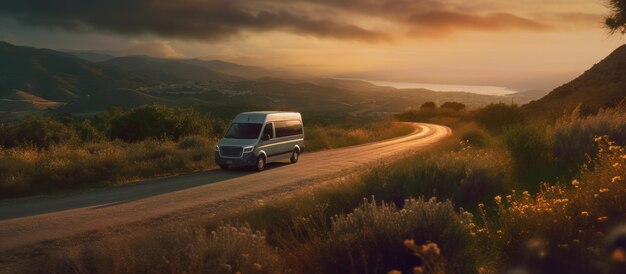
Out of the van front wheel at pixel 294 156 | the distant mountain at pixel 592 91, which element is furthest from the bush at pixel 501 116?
the van front wheel at pixel 294 156

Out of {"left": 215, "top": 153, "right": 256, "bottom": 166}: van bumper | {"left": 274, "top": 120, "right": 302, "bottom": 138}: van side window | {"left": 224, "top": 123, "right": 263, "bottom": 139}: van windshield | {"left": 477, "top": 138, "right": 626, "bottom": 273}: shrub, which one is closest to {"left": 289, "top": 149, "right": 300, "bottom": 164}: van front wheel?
{"left": 274, "top": 120, "right": 302, "bottom": 138}: van side window

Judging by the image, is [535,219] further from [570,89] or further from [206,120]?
[570,89]

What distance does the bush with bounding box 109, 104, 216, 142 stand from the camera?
35.2 meters

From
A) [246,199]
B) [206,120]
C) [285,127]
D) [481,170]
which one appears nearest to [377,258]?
[481,170]

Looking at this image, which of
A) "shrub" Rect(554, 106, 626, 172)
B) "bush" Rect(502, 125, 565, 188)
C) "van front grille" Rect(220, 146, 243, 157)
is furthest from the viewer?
"van front grille" Rect(220, 146, 243, 157)

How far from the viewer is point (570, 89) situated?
1666 inches

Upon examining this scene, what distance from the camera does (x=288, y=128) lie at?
23.2 metres

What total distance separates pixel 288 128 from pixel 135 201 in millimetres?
10520

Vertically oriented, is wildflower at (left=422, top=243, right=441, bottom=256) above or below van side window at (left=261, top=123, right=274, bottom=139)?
above

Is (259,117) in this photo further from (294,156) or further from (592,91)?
(592,91)

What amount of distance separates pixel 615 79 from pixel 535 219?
37.3 m

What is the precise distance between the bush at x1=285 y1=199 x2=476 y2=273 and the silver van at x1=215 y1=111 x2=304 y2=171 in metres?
13.6

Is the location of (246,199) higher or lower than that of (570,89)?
lower

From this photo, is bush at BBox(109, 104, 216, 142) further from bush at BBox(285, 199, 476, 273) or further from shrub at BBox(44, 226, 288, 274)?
bush at BBox(285, 199, 476, 273)
